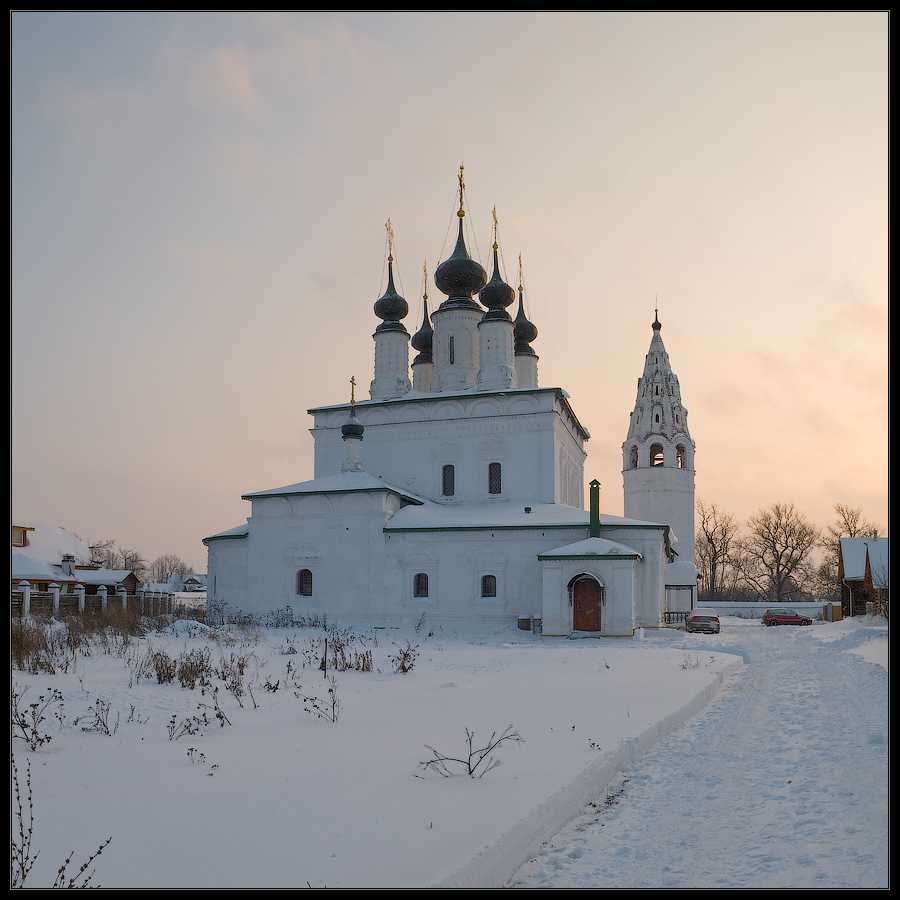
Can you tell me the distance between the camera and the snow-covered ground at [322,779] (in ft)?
15.0

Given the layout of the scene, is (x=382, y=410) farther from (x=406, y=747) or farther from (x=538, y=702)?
(x=406, y=747)

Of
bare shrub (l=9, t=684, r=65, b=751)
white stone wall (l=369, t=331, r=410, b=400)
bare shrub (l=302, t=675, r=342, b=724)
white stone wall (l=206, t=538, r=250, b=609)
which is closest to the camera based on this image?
bare shrub (l=9, t=684, r=65, b=751)

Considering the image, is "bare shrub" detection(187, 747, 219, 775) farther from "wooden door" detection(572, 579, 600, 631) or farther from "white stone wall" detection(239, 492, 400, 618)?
"white stone wall" detection(239, 492, 400, 618)

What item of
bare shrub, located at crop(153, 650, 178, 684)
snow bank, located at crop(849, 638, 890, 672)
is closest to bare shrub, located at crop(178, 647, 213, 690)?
bare shrub, located at crop(153, 650, 178, 684)

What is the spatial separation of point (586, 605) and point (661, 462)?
15750mm

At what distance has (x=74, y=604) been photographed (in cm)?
2642

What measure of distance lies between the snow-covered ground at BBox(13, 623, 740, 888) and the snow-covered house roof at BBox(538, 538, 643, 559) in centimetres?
1310

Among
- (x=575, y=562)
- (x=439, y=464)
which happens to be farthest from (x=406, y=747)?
(x=439, y=464)

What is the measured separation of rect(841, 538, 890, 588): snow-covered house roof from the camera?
35.0m

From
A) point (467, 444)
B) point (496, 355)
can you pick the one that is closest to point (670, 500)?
point (496, 355)

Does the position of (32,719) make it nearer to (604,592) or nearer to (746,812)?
(746,812)

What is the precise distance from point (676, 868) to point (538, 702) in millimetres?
5363

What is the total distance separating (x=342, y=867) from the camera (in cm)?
449

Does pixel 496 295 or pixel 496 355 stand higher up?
pixel 496 295
